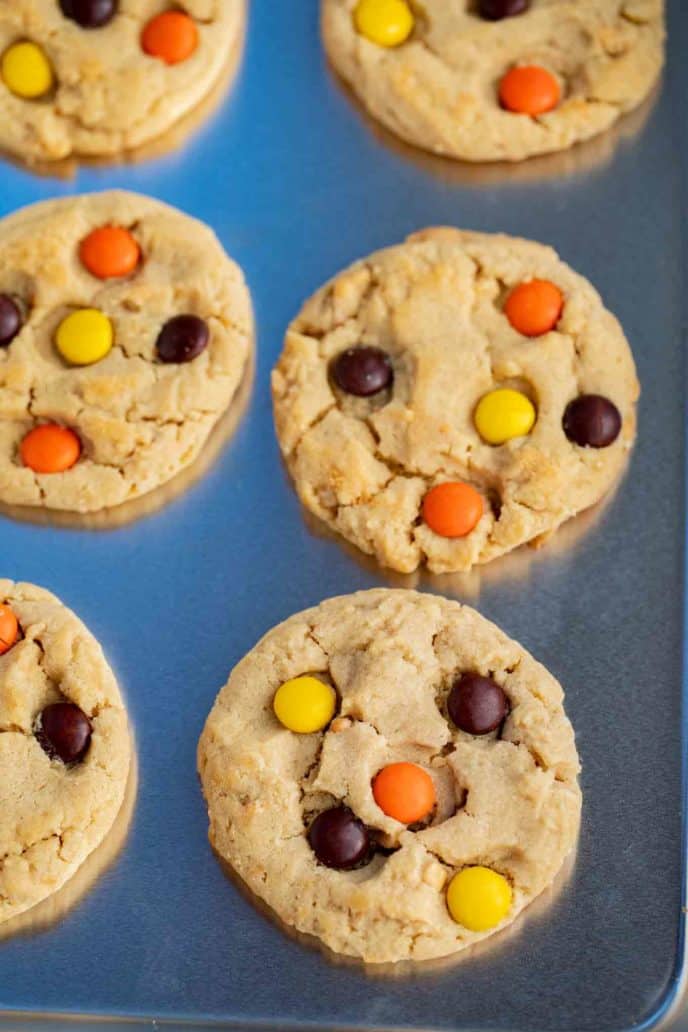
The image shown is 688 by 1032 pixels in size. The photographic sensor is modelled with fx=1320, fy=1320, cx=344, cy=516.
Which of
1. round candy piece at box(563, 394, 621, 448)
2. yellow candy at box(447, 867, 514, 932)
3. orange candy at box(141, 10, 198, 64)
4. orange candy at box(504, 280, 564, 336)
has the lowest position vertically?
yellow candy at box(447, 867, 514, 932)

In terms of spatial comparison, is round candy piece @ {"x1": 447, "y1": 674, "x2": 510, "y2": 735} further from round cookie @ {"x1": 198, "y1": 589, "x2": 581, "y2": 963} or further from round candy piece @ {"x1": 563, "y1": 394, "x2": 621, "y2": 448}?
round candy piece @ {"x1": 563, "y1": 394, "x2": 621, "y2": 448}

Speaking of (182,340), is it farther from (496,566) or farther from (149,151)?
(496,566)

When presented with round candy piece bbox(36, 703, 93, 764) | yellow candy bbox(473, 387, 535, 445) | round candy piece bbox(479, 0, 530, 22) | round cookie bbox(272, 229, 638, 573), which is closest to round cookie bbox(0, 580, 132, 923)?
round candy piece bbox(36, 703, 93, 764)

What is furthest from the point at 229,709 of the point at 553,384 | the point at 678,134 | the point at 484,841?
the point at 678,134

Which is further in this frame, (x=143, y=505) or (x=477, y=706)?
(x=143, y=505)

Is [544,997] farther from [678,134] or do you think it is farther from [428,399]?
[678,134]

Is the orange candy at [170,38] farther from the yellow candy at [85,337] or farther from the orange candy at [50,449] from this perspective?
the orange candy at [50,449]

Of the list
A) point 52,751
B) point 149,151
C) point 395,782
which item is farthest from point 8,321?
point 395,782
